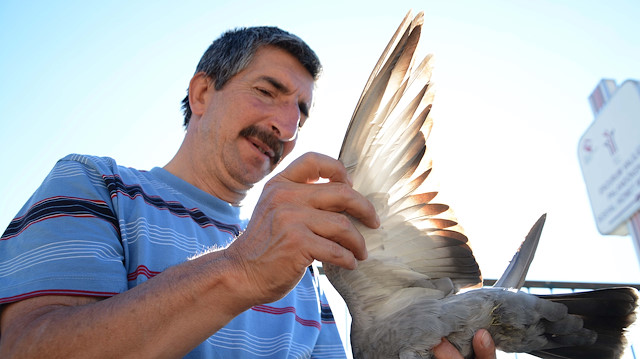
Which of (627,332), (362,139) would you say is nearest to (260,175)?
(362,139)

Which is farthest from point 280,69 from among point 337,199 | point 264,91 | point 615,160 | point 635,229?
point 615,160

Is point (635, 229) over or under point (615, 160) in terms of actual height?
under

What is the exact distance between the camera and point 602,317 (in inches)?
90.7

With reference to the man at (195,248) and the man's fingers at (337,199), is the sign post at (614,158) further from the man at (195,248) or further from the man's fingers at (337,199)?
the man's fingers at (337,199)

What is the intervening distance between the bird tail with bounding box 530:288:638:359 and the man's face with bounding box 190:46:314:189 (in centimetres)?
160

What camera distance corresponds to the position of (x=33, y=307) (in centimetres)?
135

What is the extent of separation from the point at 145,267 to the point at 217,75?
4.83 ft

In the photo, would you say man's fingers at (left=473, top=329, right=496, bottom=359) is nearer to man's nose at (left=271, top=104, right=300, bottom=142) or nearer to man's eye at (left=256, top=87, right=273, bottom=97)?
man's nose at (left=271, top=104, right=300, bottom=142)

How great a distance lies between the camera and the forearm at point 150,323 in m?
1.22

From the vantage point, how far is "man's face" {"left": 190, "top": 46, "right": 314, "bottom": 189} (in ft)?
8.59

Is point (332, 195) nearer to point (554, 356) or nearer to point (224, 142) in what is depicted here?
point (224, 142)

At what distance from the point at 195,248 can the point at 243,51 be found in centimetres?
133

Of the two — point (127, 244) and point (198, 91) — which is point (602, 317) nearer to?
point (127, 244)

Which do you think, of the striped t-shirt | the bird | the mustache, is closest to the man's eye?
the mustache
